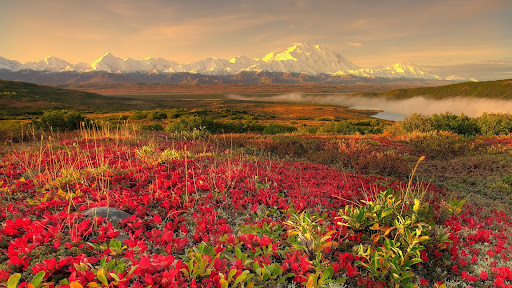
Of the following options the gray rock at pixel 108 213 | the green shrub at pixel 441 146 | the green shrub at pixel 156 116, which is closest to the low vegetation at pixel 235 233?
the gray rock at pixel 108 213

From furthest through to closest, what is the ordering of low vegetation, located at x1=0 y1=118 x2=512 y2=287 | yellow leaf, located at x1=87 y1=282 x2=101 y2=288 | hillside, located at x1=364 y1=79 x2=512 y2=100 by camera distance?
hillside, located at x1=364 y1=79 x2=512 y2=100
low vegetation, located at x1=0 y1=118 x2=512 y2=287
yellow leaf, located at x1=87 y1=282 x2=101 y2=288

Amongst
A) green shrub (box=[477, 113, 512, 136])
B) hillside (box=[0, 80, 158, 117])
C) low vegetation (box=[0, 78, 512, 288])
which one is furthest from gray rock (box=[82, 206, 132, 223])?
hillside (box=[0, 80, 158, 117])

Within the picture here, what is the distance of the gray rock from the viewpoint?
4703 millimetres

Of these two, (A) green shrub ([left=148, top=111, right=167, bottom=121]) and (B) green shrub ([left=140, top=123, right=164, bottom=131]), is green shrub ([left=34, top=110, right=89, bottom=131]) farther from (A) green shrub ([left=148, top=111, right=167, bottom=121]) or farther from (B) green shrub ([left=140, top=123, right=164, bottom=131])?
(A) green shrub ([left=148, top=111, right=167, bottom=121])

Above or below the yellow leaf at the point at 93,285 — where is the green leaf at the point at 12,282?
above

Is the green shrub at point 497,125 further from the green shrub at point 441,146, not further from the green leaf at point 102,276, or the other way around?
the green leaf at point 102,276

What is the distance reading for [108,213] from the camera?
480 cm

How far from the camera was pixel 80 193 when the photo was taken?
5.70 m

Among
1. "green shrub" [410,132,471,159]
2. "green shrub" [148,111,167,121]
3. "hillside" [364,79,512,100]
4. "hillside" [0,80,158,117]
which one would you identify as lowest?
"green shrub" [148,111,167,121]

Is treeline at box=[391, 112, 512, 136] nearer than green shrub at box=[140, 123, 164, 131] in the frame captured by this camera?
No

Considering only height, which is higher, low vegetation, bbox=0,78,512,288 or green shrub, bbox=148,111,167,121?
low vegetation, bbox=0,78,512,288

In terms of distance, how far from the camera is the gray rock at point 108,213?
4703 mm


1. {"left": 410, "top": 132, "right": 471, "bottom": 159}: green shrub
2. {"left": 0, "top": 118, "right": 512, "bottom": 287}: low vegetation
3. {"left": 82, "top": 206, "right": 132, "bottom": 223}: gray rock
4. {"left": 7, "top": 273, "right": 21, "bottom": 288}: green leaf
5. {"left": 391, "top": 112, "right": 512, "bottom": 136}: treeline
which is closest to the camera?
{"left": 7, "top": 273, "right": 21, "bottom": 288}: green leaf

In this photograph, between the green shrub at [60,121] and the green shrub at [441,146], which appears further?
the green shrub at [60,121]
